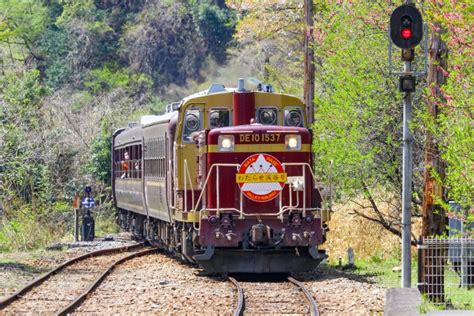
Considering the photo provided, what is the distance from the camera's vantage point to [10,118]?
3716 cm

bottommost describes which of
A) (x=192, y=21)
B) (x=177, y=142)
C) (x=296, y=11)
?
(x=177, y=142)

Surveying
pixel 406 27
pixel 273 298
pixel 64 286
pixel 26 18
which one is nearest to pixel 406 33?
pixel 406 27

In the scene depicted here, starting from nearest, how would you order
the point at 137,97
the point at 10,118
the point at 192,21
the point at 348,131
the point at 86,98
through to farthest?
the point at 348,131 → the point at 10,118 → the point at 86,98 → the point at 137,97 → the point at 192,21

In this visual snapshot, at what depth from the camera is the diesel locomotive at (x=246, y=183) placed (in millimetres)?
20828

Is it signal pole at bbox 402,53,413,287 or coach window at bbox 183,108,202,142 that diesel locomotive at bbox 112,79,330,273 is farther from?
signal pole at bbox 402,53,413,287

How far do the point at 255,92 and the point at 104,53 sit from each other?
64.4 metres

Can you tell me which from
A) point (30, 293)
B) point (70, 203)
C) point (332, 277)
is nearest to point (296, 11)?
point (70, 203)

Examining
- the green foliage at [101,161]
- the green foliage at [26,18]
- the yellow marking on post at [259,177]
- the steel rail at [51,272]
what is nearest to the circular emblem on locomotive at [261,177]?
the yellow marking on post at [259,177]

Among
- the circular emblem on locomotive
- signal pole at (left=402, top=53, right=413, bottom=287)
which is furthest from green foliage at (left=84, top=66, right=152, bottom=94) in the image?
signal pole at (left=402, top=53, right=413, bottom=287)

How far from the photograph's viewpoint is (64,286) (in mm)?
20594

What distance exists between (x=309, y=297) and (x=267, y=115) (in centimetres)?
541

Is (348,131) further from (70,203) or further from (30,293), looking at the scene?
(70,203)

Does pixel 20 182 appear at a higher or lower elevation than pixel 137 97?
lower

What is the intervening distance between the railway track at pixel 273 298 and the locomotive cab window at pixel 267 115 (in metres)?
3.04
